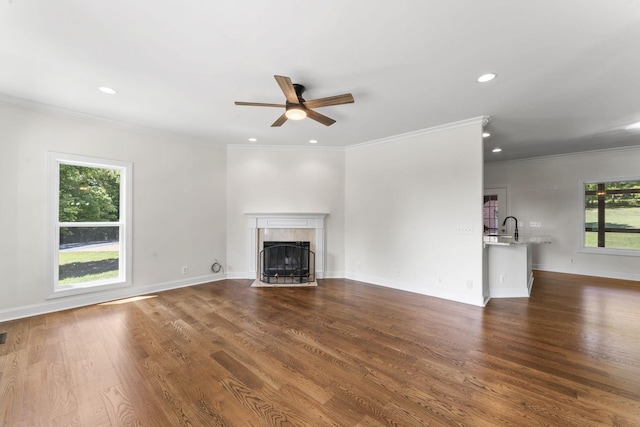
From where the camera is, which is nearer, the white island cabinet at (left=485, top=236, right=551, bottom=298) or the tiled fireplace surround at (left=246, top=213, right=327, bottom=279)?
the white island cabinet at (left=485, top=236, right=551, bottom=298)

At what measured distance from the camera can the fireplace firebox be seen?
485cm

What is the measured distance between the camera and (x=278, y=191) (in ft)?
16.8

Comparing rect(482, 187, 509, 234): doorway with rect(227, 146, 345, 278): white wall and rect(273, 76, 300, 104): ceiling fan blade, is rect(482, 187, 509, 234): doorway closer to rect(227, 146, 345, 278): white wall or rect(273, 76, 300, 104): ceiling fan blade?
rect(227, 146, 345, 278): white wall

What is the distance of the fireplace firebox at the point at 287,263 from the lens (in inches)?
191

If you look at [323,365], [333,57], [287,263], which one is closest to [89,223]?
[287,263]

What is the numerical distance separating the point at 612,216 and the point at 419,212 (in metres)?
4.84

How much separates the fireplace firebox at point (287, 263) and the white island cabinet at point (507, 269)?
10.3 feet

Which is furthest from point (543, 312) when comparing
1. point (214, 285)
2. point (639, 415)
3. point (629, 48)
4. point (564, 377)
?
point (214, 285)

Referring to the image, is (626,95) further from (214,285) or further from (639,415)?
(214,285)

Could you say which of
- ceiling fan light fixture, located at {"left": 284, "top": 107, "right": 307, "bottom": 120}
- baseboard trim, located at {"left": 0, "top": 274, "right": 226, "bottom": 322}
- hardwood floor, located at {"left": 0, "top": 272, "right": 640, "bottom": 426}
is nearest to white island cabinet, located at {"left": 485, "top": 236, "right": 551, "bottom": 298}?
hardwood floor, located at {"left": 0, "top": 272, "right": 640, "bottom": 426}

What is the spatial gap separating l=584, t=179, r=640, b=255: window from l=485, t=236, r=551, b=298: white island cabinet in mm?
3167

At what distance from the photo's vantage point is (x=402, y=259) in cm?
441

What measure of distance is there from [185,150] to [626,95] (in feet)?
21.0

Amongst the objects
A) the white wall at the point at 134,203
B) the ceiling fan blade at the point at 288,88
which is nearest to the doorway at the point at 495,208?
the ceiling fan blade at the point at 288,88
